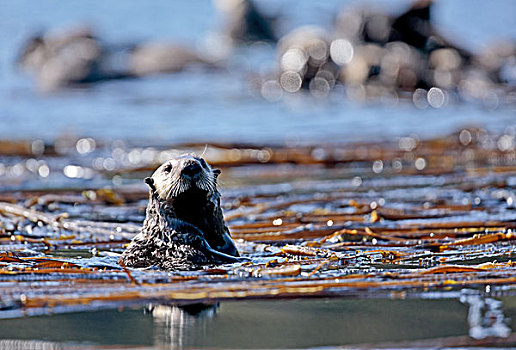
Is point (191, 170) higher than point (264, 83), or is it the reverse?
point (264, 83)

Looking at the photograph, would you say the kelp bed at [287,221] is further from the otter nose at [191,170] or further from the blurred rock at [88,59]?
the blurred rock at [88,59]

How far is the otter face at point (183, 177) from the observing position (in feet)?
18.3

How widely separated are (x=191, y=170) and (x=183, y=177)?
0.24 ft

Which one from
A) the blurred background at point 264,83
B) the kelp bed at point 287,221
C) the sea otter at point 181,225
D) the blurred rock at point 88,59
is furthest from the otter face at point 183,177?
the blurred rock at point 88,59

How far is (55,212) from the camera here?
27.4 feet

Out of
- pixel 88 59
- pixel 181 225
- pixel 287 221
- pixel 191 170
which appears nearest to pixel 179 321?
pixel 191 170

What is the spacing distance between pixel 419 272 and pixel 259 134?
10142 mm

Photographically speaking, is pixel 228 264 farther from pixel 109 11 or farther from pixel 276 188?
pixel 109 11

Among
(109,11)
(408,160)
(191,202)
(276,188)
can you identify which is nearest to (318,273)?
(191,202)

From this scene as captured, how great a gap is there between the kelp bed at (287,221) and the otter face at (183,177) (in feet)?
1.64

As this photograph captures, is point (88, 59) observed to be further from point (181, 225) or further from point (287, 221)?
point (181, 225)

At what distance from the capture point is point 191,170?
5.56 meters

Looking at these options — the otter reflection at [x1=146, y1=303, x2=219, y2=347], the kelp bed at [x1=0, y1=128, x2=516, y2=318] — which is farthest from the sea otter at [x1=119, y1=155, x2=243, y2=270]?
the otter reflection at [x1=146, y1=303, x2=219, y2=347]

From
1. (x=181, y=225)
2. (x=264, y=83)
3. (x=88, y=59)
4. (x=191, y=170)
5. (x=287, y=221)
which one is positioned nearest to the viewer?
(x=191, y=170)
